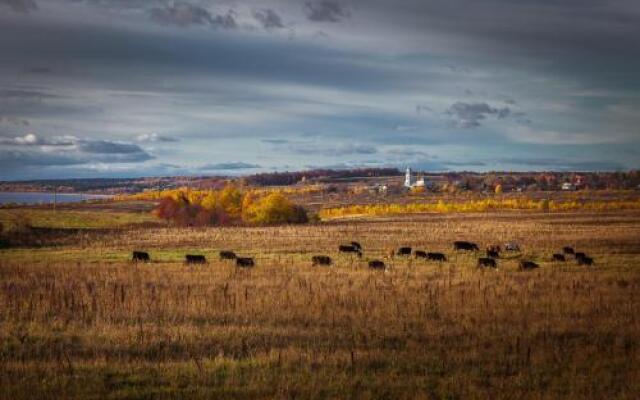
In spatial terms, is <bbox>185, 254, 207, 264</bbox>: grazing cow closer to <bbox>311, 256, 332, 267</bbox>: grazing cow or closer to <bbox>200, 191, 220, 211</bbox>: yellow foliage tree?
<bbox>311, 256, 332, 267</bbox>: grazing cow

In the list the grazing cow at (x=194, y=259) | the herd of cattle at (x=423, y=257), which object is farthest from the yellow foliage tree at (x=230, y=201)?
the grazing cow at (x=194, y=259)

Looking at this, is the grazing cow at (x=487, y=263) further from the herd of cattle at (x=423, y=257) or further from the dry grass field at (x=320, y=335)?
the dry grass field at (x=320, y=335)

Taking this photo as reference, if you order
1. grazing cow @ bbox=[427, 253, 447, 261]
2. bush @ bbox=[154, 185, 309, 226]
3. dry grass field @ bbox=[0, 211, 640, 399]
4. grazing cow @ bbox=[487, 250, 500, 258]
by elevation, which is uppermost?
dry grass field @ bbox=[0, 211, 640, 399]

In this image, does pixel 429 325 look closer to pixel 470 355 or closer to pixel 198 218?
pixel 470 355

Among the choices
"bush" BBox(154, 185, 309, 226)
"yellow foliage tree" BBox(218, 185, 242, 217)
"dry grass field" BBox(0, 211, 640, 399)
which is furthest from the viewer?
"yellow foliage tree" BBox(218, 185, 242, 217)

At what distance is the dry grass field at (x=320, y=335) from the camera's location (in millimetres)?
10164

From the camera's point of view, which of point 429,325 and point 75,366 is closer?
point 75,366

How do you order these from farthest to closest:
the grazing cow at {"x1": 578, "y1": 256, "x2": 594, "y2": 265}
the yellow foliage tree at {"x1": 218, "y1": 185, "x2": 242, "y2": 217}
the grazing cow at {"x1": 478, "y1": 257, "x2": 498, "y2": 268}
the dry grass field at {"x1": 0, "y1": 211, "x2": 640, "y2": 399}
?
the yellow foliage tree at {"x1": 218, "y1": 185, "x2": 242, "y2": 217} → the grazing cow at {"x1": 578, "y1": 256, "x2": 594, "y2": 265} → the grazing cow at {"x1": 478, "y1": 257, "x2": 498, "y2": 268} → the dry grass field at {"x1": 0, "y1": 211, "x2": 640, "y2": 399}

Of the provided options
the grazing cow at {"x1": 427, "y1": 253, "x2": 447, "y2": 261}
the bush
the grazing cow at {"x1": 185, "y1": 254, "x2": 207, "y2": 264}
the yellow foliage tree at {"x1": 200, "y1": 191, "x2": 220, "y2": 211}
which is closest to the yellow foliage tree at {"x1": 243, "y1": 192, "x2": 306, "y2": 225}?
the bush

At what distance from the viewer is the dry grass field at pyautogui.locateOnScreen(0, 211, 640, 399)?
1016 cm

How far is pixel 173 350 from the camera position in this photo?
1266 centimetres

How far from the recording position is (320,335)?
45.8 ft

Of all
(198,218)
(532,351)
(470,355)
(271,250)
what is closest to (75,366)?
(470,355)

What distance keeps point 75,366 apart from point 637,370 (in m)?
10.8
